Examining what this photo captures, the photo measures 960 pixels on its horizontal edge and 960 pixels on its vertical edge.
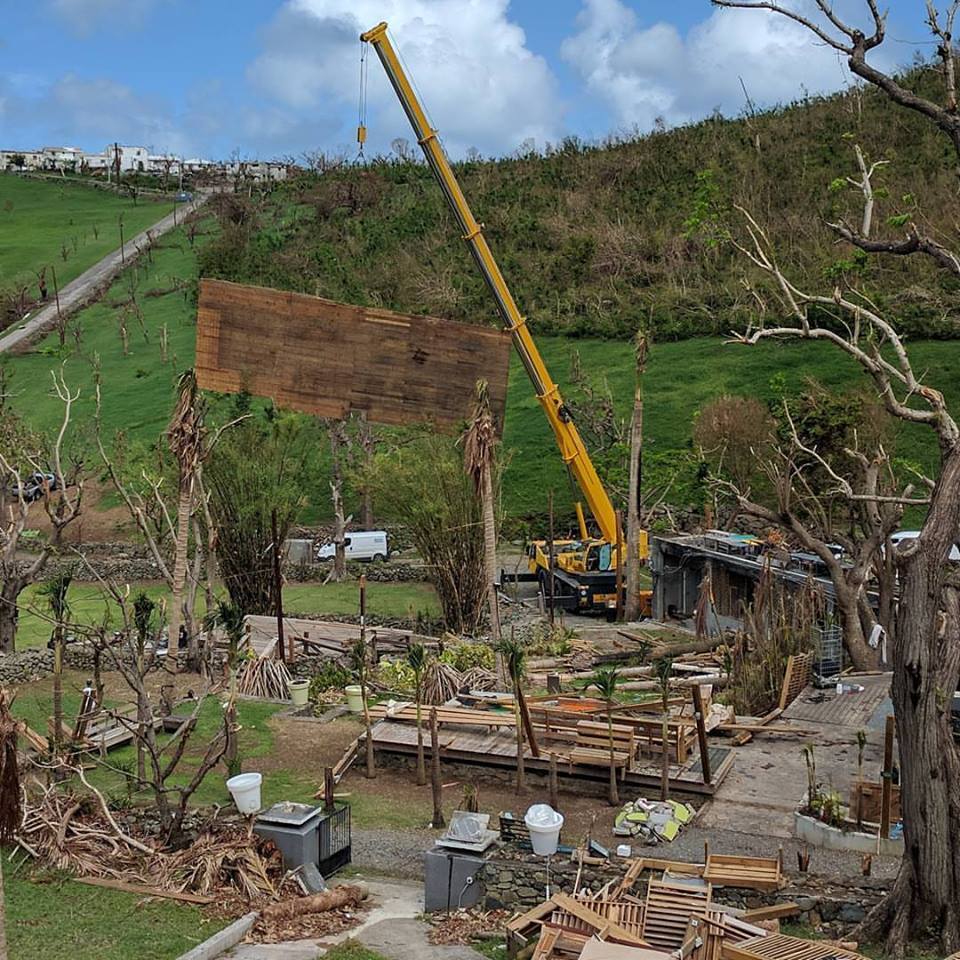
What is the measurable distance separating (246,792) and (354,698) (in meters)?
5.55

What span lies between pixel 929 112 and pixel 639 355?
15993 millimetres

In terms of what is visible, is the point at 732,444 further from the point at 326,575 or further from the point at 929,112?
the point at 929,112

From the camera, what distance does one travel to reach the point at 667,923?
926cm

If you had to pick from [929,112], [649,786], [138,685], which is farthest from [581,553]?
[929,112]

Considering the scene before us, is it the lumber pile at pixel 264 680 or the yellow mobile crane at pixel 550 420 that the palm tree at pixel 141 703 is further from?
the yellow mobile crane at pixel 550 420

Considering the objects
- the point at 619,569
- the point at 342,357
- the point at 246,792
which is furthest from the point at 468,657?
the point at 342,357

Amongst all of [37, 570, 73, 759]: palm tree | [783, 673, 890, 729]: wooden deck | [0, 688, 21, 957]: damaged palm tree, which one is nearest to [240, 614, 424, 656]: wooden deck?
[37, 570, 73, 759]: palm tree

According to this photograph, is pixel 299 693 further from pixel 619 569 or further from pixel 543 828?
pixel 619 569

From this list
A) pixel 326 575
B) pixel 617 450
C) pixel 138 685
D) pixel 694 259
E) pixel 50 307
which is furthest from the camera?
pixel 50 307

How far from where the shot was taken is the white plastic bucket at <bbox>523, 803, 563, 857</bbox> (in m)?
11.2

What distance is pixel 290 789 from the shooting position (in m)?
14.3

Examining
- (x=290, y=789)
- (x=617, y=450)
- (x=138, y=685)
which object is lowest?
(x=290, y=789)

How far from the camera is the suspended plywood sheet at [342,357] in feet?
100

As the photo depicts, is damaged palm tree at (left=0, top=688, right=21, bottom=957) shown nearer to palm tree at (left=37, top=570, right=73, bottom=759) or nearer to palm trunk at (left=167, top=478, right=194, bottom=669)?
palm tree at (left=37, top=570, right=73, bottom=759)
